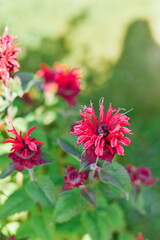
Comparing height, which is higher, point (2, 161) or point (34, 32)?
point (34, 32)

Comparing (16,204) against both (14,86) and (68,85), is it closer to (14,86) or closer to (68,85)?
(14,86)

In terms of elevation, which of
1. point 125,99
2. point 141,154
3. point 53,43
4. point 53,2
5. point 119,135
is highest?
point 53,2

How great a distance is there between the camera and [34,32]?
3.52 m

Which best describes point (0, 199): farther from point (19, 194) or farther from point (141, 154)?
point (141, 154)

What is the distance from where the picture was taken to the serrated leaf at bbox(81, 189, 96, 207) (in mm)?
1185

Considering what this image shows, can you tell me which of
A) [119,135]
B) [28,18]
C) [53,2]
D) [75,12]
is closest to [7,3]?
[28,18]

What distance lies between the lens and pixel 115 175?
43.8 inches

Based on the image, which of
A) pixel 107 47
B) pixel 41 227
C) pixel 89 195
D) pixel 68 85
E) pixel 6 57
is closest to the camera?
pixel 6 57

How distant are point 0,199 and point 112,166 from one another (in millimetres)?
630

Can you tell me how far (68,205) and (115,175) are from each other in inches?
11.0

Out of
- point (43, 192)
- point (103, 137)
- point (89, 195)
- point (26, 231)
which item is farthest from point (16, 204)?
point (103, 137)

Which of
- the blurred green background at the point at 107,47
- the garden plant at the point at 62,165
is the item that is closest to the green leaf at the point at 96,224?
the garden plant at the point at 62,165

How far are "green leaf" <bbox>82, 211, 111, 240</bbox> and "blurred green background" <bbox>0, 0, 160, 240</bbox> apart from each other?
45.1 inches

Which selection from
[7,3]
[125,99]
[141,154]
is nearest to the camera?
[141,154]
